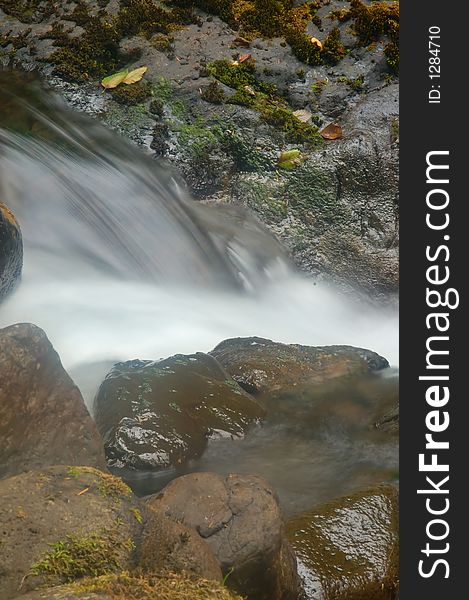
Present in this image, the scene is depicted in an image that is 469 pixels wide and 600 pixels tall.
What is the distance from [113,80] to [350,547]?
28.5ft

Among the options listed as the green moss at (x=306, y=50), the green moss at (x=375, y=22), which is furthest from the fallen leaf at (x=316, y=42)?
the green moss at (x=375, y=22)

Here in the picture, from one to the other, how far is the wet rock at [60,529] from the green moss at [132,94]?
27.8ft

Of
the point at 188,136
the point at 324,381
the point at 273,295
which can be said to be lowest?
the point at 324,381

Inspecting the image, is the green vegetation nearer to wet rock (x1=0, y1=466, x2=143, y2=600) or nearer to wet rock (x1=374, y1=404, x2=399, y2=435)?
wet rock (x1=374, y1=404, x2=399, y2=435)

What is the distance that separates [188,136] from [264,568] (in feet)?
25.5

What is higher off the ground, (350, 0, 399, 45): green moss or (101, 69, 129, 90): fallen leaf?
(350, 0, 399, 45): green moss

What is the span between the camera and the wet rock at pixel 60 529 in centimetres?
241

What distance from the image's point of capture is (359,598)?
362 centimetres

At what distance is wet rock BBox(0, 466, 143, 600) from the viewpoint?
2.41 meters

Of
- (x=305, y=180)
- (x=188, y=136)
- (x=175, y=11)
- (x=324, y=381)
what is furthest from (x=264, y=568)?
Result: (x=175, y=11)

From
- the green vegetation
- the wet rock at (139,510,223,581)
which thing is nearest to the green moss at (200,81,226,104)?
the green vegetation

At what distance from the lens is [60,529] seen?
2.53 meters

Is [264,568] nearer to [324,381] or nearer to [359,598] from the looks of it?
[359,598]

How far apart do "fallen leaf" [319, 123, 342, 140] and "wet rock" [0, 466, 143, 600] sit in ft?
27.0
